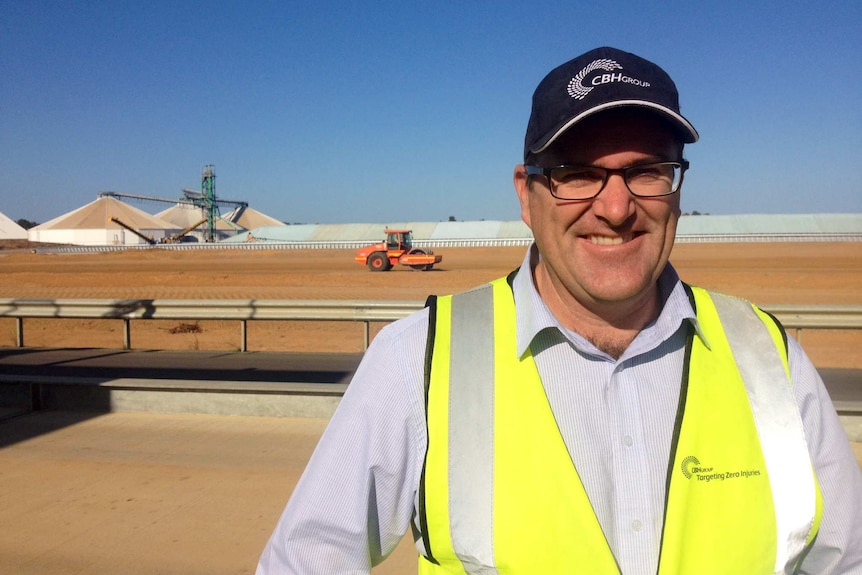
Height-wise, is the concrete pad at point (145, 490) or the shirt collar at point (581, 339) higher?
the shirt collar at point (581, 339)

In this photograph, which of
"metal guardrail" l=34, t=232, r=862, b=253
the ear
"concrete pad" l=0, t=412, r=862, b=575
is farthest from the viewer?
"metal guardrail" l=34, t=232, r=862, b=253

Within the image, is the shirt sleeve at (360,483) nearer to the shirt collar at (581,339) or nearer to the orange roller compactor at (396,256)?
the shirt collar at (581,339)

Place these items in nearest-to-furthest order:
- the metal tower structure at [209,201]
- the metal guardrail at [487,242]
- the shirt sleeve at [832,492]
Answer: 1. the shirt sleeve at [832,492]
2. the metal guardrail at [487,242]
3. the metal tower structure at [209,201]

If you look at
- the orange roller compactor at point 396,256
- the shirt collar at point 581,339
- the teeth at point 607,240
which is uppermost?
the teeth at point 607,240

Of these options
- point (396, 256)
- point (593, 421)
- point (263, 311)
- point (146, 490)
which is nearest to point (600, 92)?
point (593, 421)

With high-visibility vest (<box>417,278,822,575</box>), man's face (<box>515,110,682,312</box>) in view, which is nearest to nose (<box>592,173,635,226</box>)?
man's face (<box>515,110,682,312</box>)

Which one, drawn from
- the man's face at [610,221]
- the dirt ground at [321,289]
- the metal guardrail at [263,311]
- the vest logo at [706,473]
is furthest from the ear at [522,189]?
the dirt ground at [321,289]

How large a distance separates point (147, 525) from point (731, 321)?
3.78m

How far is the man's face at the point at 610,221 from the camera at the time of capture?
6.07 ft

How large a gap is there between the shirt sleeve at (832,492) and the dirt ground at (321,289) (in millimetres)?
8956

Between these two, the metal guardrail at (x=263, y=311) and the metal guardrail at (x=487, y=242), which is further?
the metal guardrail at (x=487, y=242)

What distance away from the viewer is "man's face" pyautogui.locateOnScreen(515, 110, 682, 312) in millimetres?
1851

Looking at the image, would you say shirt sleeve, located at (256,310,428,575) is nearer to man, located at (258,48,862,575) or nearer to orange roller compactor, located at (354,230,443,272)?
man, located at (258,48,862,575)

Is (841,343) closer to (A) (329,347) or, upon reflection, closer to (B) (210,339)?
(A) (329,347)
